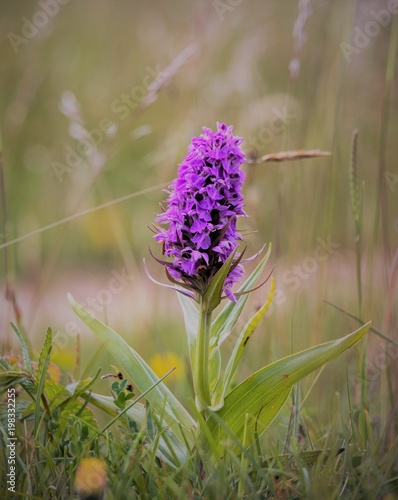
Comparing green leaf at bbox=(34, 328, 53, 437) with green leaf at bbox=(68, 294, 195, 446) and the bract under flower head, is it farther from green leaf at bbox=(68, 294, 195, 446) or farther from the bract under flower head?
the bract under flower head

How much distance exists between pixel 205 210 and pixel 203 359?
0.33 m

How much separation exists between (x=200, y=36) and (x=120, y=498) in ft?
6.24

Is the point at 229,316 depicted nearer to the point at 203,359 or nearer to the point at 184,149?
the point at 203,359

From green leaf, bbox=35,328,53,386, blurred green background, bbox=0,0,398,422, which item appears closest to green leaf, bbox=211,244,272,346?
blurred green background, bbox=0,0,398,422

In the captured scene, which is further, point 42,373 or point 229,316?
point 229,316

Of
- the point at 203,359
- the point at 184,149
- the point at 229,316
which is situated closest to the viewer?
the point at 203,359

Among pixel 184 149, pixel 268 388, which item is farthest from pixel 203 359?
pixel 184 149

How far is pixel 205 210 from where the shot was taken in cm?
135

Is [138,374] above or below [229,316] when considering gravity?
below

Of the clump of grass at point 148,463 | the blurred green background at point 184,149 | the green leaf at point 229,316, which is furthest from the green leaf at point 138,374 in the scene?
the blurred green background at point 184,149

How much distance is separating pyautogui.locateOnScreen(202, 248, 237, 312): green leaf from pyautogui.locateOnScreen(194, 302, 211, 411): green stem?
0.5 inches

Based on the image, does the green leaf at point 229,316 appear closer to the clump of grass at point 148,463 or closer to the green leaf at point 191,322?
the green leaf at point 191,322

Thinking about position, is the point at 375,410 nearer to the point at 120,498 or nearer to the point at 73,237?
the point at 120,498

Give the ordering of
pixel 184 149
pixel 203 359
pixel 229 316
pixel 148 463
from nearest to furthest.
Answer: pixel 148 463 → pixel 203 359 → pixel 229 316 → pixel 184 149
